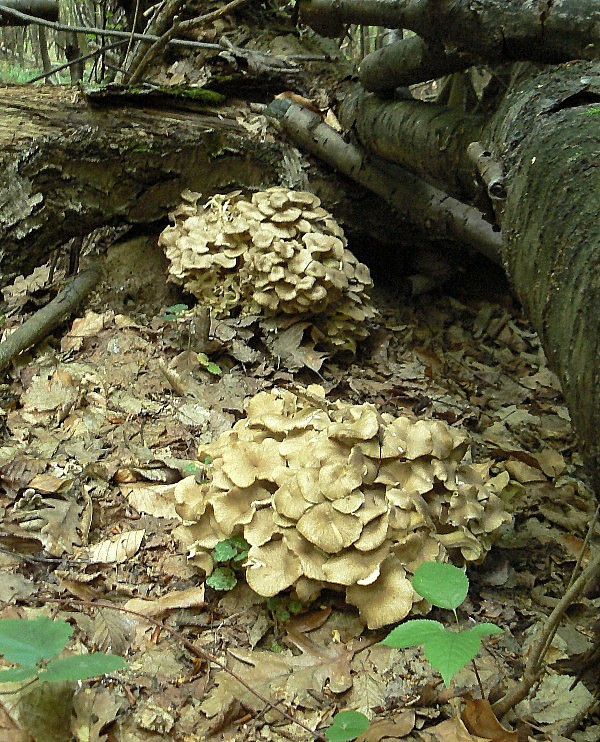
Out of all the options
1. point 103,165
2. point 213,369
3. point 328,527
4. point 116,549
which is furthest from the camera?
point 103,165

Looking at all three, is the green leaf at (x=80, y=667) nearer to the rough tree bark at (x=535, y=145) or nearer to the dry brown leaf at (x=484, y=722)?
the dry brown leaf at (x=484, y=722)

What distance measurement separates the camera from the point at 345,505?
7.89 ft

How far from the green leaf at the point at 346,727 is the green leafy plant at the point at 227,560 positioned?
2.56 ft

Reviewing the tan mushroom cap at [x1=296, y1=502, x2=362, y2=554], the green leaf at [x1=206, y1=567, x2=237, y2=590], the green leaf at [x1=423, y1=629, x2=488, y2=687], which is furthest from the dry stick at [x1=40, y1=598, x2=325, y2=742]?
the green leaf at [x1=423, y1=629, x2=488, y2=687]

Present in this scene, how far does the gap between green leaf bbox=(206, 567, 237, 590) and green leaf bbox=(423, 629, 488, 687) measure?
1.16 m

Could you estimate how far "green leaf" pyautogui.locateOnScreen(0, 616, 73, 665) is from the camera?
1485 mm

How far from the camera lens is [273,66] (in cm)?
590

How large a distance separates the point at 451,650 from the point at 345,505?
916mm

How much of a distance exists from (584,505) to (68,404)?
3.12m

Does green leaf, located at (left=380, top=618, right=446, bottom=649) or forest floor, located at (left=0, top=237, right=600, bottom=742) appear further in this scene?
forest floor, located at (left=0, top=237, right=600, bottom=742)

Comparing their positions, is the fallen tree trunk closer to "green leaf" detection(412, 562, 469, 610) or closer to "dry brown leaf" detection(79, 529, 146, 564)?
"green leaf" detection(412, 562, 469, 610)

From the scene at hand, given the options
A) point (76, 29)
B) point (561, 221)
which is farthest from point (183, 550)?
point (76, 29)

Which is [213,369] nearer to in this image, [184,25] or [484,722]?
[484,722]

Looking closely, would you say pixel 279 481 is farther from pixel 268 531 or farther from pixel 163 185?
pixel 163 185
